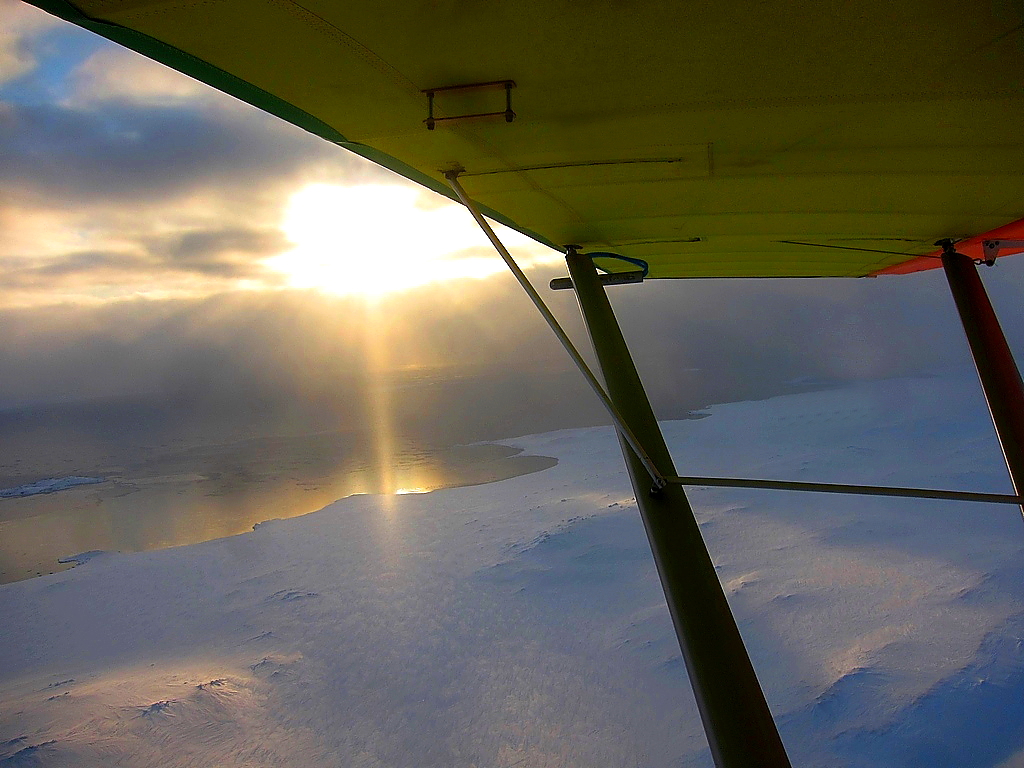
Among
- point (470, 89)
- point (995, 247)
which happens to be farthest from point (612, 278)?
point (995, 247)

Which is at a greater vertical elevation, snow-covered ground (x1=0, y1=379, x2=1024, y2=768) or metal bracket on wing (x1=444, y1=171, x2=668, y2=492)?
metal bracket on wing (x1=444, y1=171, x2=668, y2=492)

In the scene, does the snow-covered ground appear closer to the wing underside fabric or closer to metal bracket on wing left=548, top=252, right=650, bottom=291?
metal bracket on wing left=548, top=252, right=650, bottom=291

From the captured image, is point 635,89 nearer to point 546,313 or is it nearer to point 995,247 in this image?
point 546,313

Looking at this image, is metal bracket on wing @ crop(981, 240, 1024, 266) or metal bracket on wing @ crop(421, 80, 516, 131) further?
metal bracket on wing @ crop(981, 240, 1024, 266)

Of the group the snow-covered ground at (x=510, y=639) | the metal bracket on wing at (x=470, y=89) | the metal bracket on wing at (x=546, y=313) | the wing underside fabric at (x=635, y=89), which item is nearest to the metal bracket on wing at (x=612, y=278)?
the wing underside fabric at (x=635, y=89)

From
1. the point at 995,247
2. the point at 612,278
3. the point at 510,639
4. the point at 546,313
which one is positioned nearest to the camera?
the point at 546,313

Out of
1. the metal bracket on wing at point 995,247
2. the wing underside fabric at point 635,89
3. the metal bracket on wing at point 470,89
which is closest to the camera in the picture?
the wing underside fabric at point 635,89

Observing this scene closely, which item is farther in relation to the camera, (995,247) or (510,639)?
(510,639)

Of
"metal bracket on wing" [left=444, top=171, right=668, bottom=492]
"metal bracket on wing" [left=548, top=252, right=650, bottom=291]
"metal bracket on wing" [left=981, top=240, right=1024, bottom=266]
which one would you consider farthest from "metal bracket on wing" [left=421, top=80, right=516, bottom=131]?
"metal bracket on wing" [left=981, top=240, right=1024, bottom=266]

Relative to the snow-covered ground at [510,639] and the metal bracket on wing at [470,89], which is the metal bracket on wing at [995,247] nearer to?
the metal bracket on wing at [470,89]
